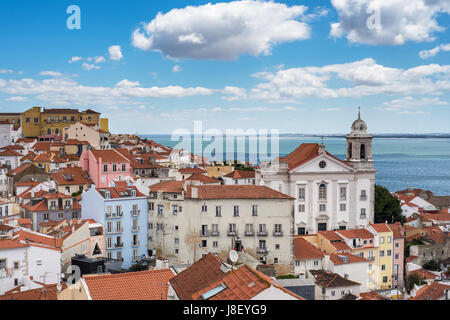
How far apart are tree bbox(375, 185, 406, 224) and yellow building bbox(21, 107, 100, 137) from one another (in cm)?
2123

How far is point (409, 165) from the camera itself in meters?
70.9

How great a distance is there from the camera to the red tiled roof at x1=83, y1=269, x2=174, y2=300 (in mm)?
6754

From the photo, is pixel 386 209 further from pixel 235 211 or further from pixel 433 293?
pixel 433 293

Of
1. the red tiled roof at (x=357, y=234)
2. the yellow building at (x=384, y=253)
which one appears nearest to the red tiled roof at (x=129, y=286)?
the red tiled roof at (x=357, y=234)

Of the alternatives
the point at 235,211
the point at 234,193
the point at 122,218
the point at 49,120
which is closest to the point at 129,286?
the point at 235,211

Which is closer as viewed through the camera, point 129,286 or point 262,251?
point 129,286

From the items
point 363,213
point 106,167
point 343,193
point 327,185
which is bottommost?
point 363,213

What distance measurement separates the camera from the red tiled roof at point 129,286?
675 centimetres

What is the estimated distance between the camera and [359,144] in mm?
21297

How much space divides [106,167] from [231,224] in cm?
872

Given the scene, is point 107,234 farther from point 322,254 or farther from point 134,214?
point 322,254

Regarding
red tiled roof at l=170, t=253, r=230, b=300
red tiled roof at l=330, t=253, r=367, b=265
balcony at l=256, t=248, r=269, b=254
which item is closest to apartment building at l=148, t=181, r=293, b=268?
balcony at l=256, t=248, r=269, b=254

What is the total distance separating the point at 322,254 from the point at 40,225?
9099mm
